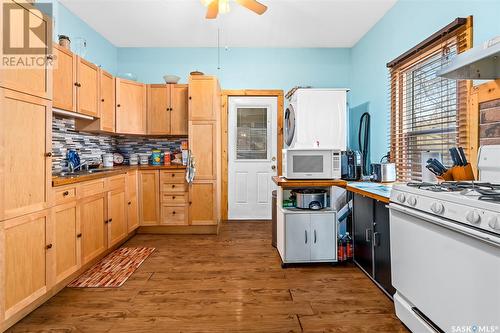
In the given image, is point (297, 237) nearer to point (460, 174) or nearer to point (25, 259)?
point (460, 174)

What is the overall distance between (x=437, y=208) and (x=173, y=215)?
3301mm

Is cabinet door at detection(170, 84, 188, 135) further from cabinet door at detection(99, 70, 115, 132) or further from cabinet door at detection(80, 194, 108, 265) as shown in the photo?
cabinet door at detection(80, 194, 108, 265)

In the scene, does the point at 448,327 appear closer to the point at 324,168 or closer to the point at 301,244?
the point at 301,244

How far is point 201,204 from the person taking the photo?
3.96 m

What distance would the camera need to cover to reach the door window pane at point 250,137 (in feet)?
15.4

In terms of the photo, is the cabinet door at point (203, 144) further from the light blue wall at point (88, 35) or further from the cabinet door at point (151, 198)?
the light blue wall at point (88, 35)

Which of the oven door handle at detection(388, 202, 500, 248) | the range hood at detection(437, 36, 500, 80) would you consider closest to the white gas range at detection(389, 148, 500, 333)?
the oven door handle at detection(388, 202, 500, 248)

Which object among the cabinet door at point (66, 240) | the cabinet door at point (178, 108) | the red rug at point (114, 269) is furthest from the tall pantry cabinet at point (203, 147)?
the cabinet door at point (66, 240)

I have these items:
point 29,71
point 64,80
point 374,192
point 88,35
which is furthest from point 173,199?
point 374,192

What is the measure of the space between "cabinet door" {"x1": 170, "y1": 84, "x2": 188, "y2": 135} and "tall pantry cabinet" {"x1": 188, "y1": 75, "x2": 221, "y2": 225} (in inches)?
10.4

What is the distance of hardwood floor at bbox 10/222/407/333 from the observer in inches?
72.5

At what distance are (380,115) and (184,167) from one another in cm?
266

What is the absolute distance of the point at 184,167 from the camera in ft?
13.0

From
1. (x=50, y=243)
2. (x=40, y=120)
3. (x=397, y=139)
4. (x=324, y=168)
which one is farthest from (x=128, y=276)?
(x=397, y=139)
